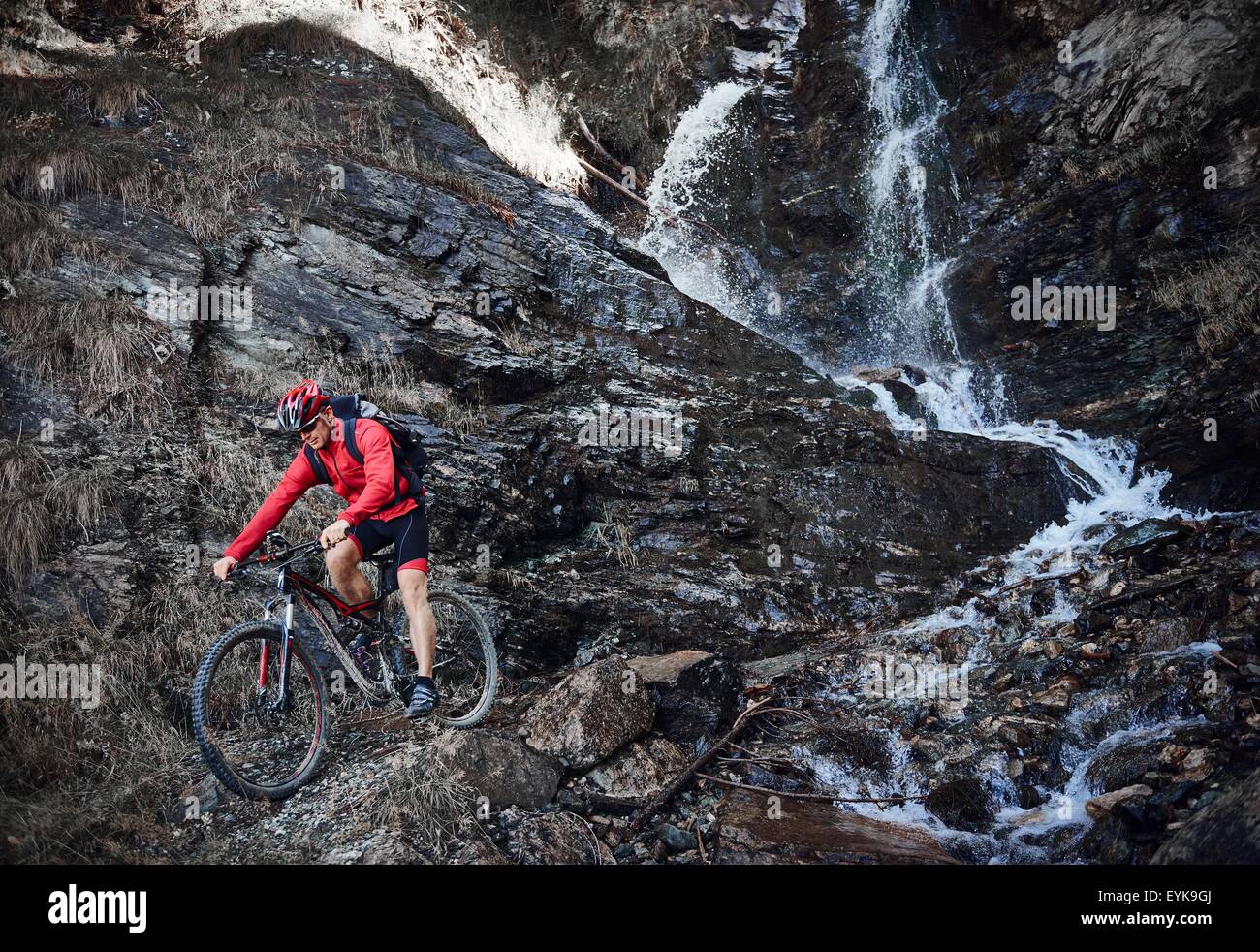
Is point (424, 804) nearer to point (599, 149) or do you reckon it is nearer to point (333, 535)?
point (333, 535)

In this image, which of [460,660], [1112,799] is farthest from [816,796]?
[460,660]

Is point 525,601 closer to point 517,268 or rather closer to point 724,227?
point 517,268

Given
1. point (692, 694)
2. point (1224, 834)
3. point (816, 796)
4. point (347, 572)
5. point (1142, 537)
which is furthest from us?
point (1142, 537)

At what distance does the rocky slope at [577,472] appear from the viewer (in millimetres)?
5059

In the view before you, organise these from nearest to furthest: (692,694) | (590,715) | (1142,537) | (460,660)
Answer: (590,715)
(692,694)
(460,660)
(1142,537)

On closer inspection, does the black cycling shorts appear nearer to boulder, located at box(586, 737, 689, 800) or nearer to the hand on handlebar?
the hand on handlebar

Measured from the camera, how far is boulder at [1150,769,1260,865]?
348cm

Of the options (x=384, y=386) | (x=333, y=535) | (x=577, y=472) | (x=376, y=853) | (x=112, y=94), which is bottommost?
(x=376, y=853)

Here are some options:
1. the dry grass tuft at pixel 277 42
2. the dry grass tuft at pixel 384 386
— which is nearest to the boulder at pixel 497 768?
Result: the dry grass tuft at pixel 384 386

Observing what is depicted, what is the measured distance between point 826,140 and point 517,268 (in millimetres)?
7535

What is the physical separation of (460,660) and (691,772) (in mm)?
1999

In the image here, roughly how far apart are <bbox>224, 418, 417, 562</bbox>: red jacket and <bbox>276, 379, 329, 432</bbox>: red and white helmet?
20 centimetres

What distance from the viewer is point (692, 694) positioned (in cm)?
593

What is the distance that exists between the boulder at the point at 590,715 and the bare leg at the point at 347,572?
142 centimetres
